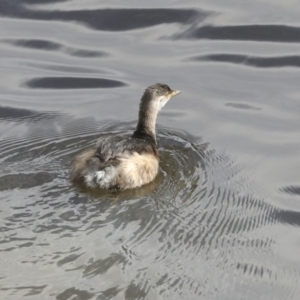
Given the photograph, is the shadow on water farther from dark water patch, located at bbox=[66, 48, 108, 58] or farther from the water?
dark water patch, located at bbox=[66, 48, 108, 58]

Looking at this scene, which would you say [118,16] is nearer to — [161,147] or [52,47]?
[52,47]

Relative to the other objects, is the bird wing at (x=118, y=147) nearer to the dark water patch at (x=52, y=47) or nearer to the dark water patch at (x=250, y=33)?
the dark water patch at (x=52, y=47)

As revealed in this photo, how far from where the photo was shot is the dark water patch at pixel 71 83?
8672 mm

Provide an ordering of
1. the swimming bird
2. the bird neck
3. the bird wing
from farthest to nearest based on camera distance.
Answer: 1. the bird neck
2. the bird wing
3. the swimming bird

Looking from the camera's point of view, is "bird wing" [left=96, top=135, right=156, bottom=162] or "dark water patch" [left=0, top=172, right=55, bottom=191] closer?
"dark water patch" [left=0, top=172, right=55, bottom=191]

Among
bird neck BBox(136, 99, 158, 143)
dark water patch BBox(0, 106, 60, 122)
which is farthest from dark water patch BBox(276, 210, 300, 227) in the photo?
dark water patch BBox(0, 106, 60, 122)

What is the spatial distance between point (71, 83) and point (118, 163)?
7.12 ft

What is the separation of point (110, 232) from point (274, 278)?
1.14 meters

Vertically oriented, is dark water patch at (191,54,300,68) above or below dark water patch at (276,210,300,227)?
above

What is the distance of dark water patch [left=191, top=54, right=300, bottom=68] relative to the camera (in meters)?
8.94

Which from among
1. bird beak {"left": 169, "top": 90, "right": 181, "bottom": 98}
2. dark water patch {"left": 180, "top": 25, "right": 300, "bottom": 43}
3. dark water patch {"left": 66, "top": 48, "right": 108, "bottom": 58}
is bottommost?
bird beak {"left": 169, "top": 90, "right": 181, "bottom": 98}

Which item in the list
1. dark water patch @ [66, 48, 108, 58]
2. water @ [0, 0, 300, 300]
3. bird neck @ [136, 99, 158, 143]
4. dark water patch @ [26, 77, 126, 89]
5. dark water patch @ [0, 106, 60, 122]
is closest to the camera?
water @ [0, 0, 300, 300]

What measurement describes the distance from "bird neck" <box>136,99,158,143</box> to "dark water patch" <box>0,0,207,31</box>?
212 centimetres

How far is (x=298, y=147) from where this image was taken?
745 centimetres
